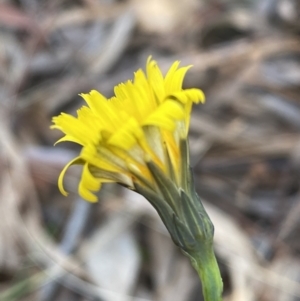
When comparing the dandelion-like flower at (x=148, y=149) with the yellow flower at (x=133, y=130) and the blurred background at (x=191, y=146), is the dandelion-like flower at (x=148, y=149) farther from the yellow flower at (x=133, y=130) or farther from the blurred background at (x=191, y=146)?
the blurred background at (x=191, y=146)

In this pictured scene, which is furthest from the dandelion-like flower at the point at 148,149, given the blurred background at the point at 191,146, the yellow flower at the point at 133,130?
the blurred background at the point at 191,146

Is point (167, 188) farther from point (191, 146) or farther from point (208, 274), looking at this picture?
point (191, 146)

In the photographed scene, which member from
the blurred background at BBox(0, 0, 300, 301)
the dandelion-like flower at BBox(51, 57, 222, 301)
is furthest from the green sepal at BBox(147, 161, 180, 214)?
the blurred background at BBox(0, 0, 300, 301)

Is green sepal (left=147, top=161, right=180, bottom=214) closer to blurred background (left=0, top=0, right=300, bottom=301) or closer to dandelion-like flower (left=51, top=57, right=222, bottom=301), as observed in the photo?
dandelion-like flower (left=51, top=57, right=222, bottom=301)

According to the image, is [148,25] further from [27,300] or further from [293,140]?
[27,300]

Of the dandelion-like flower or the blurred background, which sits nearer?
the dandelion-like flower

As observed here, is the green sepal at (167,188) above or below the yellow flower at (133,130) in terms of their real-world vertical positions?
below

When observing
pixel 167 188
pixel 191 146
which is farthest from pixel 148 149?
pixel 191 146
